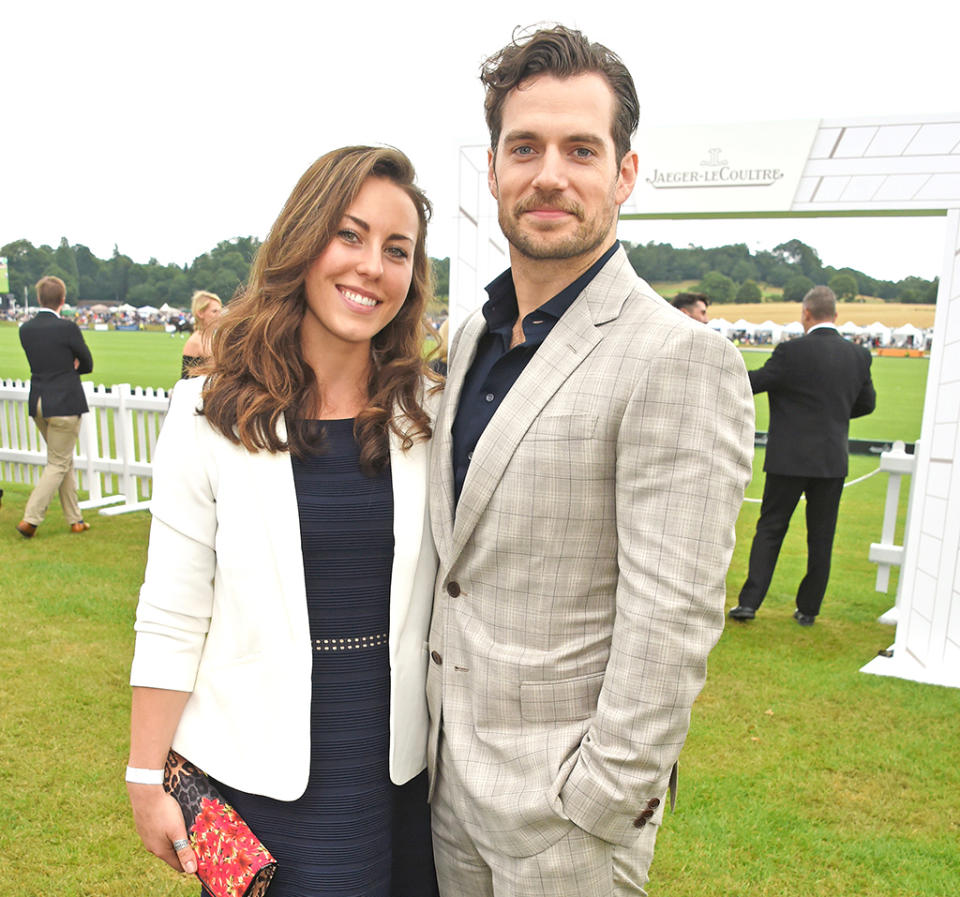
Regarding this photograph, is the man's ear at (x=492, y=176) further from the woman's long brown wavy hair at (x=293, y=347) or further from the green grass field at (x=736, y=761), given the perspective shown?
the green grass field at (x=736, y=761)

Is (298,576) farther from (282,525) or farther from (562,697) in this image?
(562,697)

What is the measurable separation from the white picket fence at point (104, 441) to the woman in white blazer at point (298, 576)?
7.35 metres

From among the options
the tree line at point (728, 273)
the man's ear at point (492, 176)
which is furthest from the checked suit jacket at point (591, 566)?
the tree line at point (728, 273)

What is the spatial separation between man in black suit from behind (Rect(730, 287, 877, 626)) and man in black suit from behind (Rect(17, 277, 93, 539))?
20.3 ft

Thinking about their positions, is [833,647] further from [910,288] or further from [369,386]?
[910,288]

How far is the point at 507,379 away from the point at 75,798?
3.07 m

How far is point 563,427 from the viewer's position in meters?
1.51

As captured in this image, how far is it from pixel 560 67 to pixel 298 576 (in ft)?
3.68

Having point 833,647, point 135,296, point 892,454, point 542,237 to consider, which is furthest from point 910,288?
point 135,296

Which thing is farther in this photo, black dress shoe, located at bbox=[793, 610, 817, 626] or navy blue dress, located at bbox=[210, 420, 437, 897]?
black dress shoe, located at bbox=[793, 610, 817, 626]

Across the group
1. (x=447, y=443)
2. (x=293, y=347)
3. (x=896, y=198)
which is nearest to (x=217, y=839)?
(x=447, y=443)

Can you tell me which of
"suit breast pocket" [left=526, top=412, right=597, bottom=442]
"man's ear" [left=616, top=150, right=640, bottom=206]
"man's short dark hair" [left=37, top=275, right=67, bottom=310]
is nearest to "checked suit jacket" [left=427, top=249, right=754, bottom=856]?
"suit breast pocket" [left=526, top=412, right=597, bottom=442]

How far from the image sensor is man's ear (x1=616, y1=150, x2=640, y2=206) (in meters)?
1.70

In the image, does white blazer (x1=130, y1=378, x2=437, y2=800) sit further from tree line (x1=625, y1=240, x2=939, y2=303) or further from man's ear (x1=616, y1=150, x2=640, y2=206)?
tree line (x1=625, y1=240, x2=939, y2=303)
